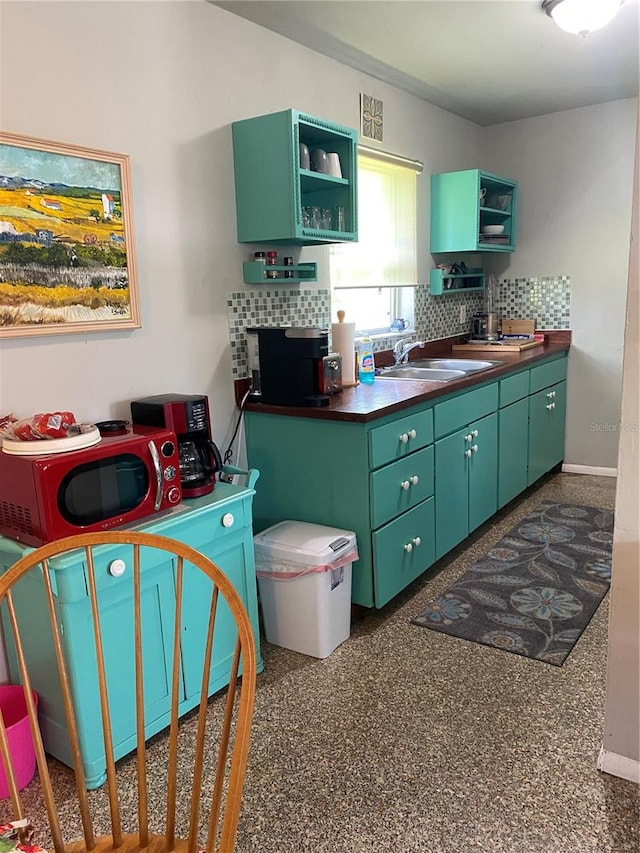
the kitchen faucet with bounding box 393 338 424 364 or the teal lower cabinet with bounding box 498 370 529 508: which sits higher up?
the kitchen faucet with bounding box 393 338 424 364

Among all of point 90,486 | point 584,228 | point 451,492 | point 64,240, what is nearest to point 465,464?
point 451,492

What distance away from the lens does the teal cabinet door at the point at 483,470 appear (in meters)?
3.27

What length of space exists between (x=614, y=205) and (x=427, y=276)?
1.32 meters

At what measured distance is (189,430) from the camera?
2.20 meters

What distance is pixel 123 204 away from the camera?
7.31ft

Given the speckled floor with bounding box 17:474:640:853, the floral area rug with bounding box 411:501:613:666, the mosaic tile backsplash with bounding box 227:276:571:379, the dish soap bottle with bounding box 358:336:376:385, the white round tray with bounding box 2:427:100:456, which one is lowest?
the speckled floor with bounding box 17:474:640:853

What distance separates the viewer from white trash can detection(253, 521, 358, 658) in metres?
2.35

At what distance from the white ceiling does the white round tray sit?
6.06 ft

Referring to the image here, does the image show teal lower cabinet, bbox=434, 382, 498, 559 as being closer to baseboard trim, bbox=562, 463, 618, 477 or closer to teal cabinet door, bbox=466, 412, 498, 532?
teal cabinet door, bbox=466, 412, 498, 532

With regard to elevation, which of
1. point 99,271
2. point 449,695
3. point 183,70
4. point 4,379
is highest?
point 183,70

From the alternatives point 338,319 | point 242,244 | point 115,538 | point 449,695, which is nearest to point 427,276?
point 338,319

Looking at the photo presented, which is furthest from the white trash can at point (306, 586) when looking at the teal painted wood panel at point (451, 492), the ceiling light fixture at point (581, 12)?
the ceiling light fixture at point (581, 12)

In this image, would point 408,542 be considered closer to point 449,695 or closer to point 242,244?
point 449,695

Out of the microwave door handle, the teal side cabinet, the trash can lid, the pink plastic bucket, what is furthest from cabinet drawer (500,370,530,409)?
the pink plastic bucket
